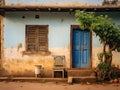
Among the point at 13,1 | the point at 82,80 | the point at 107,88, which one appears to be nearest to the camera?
the point at 107,88

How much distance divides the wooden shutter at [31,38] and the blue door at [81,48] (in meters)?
1.86

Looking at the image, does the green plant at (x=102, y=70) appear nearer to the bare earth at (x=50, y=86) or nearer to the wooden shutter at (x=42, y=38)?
the bare earth at (x=50, y=86)

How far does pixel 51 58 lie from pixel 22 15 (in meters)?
2.45

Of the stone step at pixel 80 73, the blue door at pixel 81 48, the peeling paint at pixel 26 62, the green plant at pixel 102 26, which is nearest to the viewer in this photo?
the green plant at pixel 102 26

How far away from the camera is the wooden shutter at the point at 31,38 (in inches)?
666

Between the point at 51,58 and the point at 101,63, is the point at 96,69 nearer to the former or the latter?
the point at 101,63

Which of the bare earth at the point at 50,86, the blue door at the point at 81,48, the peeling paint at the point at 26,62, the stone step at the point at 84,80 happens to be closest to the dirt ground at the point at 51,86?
the bare earth at the point at 50,86

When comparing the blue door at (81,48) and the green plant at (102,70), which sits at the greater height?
the blue door at (81,48)

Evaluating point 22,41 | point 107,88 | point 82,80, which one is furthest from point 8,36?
point 107,88

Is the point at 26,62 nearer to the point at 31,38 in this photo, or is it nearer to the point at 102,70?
the point at 31,38

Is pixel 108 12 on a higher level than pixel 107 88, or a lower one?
higher

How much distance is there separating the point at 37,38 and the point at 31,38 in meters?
0.29

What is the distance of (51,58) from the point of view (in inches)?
662

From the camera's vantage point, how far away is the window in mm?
16906
